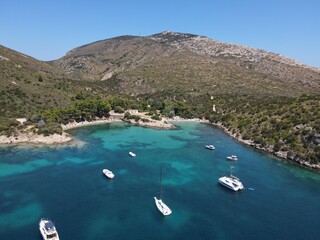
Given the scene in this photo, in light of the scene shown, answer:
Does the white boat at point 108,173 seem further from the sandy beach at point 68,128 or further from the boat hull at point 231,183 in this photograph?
the sandy beach at point 68,128

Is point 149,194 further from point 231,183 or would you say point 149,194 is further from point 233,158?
point 233,158

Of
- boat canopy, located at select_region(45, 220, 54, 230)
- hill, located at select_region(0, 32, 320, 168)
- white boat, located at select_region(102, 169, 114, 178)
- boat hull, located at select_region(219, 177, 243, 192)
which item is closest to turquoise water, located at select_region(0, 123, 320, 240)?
white boat, located at select_region(102, 169, 114, 178)

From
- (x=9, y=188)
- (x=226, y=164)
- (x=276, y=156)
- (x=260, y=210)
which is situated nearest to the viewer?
(x=260, y=210)

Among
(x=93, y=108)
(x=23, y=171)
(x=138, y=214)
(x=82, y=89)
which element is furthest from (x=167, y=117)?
(x=138, y=214)

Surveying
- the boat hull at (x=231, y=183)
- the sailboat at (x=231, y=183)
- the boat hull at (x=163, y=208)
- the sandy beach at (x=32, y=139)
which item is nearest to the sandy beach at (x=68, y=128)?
the sandy beach at (x=32, y=139)

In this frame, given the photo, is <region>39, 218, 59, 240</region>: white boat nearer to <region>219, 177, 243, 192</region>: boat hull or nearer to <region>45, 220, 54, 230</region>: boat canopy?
<region>45, 220, 54, 230</region>: boat canopy

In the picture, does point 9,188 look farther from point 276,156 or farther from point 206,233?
point 276,156
